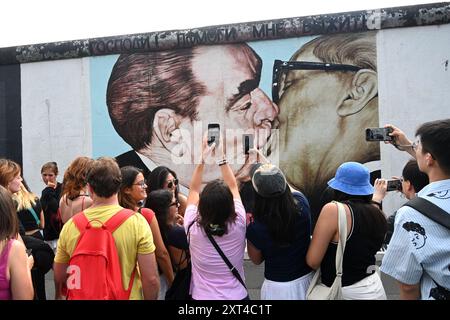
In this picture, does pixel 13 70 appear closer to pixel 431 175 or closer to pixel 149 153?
pixel 149 153

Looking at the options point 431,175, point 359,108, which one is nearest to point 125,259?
point 431,175

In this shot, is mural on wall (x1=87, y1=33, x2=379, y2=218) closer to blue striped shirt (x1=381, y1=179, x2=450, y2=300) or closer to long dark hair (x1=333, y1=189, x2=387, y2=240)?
long dark hair (x1=333, y1=189, x2=387, y2=240)

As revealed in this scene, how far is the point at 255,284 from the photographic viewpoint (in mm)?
5883

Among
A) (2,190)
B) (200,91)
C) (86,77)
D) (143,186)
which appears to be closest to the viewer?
(2,190)

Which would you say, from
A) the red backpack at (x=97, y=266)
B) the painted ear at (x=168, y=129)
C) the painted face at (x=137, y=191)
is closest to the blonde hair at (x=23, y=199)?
the painted face at (x=137, y=191)

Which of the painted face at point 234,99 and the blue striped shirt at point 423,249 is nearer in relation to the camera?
the blue striped shirt at point 423,249

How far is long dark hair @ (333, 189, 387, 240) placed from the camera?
2775 millimetres

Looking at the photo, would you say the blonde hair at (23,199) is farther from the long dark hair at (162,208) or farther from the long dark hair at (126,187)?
the long dark hair at (162,208)

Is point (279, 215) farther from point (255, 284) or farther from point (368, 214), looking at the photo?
point (255, 284)

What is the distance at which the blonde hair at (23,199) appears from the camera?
4.34 meters

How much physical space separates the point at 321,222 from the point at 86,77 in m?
6.68

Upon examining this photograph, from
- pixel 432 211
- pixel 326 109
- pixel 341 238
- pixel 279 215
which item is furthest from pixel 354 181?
pixel 326 109
